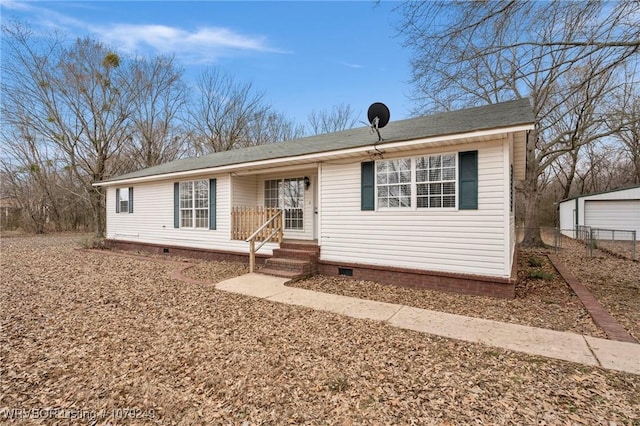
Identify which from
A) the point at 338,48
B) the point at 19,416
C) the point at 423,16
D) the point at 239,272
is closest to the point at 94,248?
the point at 239,272

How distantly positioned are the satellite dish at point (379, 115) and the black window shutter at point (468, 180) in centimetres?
195

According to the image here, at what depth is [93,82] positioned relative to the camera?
1694 cm

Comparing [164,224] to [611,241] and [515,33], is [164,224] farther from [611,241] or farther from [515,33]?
[611,241]

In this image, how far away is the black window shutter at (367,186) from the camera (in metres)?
6.73

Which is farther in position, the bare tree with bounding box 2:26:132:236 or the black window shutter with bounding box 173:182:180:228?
the bare tree with bounding box 2:26:132:236

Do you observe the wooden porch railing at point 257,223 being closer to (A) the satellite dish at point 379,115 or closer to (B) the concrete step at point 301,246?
(B) the concrete step at point 301,246

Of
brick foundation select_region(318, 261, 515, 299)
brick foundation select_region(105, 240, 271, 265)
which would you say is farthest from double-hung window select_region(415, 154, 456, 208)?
brick foundation select_region(105, 240, 271, 265)

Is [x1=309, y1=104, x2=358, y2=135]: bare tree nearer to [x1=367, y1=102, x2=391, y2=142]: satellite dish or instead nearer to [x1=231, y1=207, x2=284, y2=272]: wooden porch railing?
[x1=231, y1=207, x2=284, y2=272]: wooden porch railing

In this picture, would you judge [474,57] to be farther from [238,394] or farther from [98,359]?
[98,359]

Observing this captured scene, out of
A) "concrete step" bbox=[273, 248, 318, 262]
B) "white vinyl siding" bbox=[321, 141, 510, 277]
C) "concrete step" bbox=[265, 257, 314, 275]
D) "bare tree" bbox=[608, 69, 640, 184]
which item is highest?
"bare tree" bbox=[608, 69, 640, 184]

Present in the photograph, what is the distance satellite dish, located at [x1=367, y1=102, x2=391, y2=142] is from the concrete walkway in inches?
155

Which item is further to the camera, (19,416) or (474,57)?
(474,57)

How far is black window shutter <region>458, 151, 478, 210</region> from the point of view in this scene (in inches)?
221

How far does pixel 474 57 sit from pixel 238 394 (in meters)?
6.32
